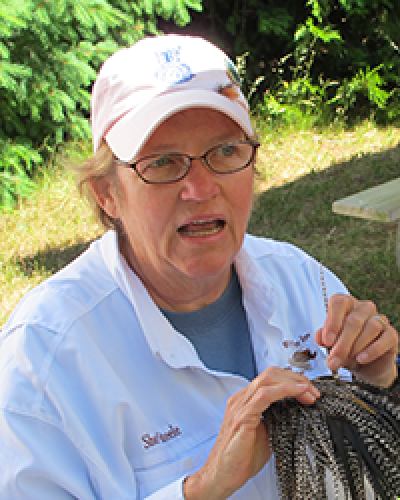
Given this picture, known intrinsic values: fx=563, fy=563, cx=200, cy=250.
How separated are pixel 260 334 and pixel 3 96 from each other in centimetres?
469

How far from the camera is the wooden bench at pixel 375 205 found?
135 inches

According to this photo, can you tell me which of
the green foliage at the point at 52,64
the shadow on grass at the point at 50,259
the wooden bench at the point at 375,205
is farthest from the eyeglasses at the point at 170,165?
the green foliage at the point at 52,64

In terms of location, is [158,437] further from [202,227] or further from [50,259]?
[50,259]

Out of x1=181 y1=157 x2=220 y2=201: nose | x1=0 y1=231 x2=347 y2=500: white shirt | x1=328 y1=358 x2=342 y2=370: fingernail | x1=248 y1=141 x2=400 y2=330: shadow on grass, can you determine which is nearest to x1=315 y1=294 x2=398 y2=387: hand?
x1=328 y1=358 x2=342 y2=370: fingernail

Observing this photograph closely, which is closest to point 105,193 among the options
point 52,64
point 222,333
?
point 222,333

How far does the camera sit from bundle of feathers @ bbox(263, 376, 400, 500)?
1148 mm

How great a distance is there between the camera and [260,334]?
1640 millimetres

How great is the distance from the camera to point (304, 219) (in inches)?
203

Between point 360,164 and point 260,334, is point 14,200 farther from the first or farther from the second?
point 260,334

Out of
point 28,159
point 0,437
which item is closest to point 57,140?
point 28,159

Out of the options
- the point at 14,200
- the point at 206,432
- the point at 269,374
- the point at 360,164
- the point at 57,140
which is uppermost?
the point at 269,374

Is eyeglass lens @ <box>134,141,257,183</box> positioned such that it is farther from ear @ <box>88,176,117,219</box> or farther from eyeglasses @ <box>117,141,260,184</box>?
ear @ <box>88,176,117,219</box>

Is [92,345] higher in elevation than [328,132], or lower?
higher

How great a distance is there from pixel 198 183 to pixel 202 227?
0.38 feet
